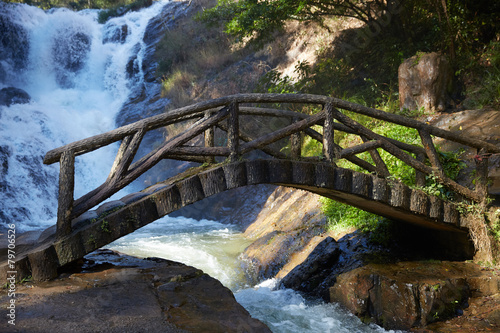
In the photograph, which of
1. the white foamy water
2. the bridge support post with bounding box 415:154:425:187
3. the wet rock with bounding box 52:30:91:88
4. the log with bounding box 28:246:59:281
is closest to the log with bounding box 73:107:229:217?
the log with bounding box 28:246:59:281

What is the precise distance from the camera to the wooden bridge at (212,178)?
155 inches

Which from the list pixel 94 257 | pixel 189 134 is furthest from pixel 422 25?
pixel 94 257

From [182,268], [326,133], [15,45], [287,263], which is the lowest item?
[287,263]

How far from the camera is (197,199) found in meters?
4.25

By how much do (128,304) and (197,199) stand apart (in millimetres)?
1297

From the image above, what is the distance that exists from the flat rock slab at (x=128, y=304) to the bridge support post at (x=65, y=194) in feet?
1.66

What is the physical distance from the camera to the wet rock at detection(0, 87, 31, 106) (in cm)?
1634

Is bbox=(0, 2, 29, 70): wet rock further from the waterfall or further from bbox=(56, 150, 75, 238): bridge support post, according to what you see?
bbox=(56, 150, 75, 238): bridge support post

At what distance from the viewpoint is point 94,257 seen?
4887mm

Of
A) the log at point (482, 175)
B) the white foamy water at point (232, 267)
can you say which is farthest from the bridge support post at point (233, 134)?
the log at point (482, 175)

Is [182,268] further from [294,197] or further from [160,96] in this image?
[160,96]

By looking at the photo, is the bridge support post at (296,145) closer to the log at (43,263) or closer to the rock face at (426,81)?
the log at (43,263)

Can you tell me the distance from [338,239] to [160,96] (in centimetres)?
1337

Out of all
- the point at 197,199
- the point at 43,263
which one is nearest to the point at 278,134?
the point at 197,199
